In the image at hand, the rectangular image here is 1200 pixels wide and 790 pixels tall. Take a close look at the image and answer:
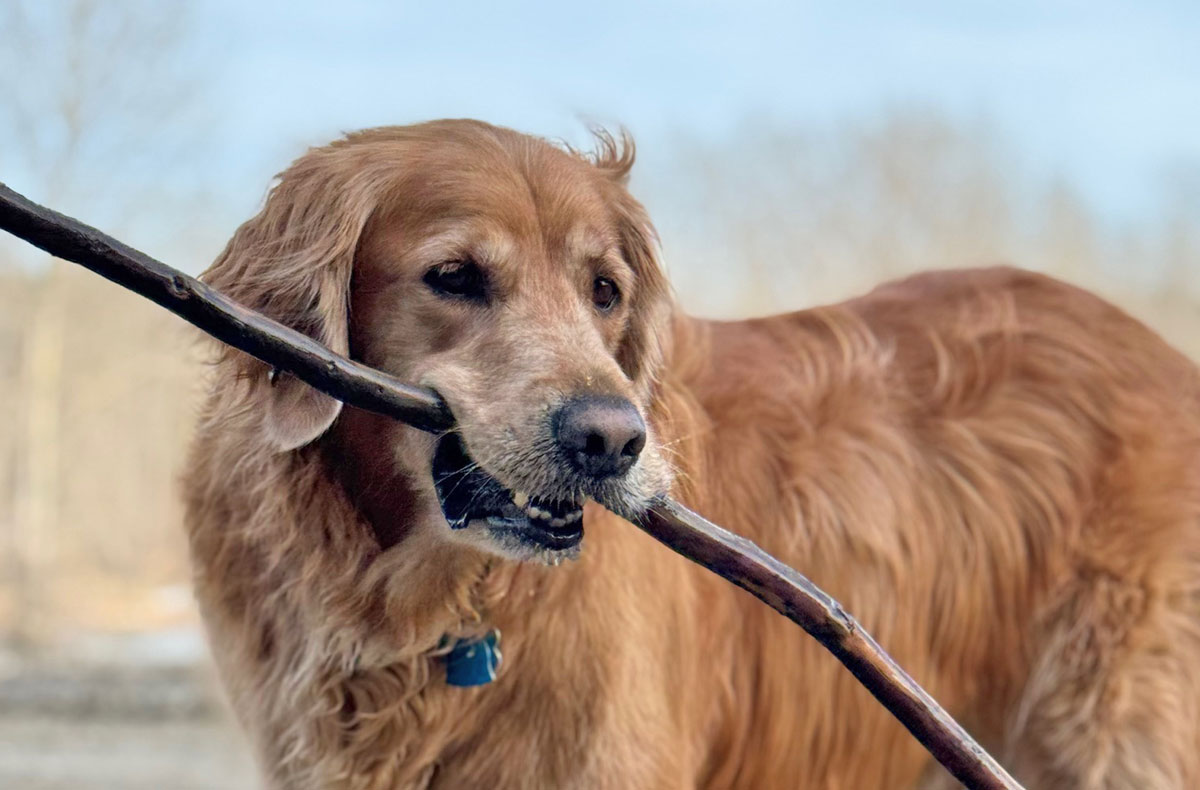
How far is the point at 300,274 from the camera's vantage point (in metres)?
2.88

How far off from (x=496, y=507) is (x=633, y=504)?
0.34 meters

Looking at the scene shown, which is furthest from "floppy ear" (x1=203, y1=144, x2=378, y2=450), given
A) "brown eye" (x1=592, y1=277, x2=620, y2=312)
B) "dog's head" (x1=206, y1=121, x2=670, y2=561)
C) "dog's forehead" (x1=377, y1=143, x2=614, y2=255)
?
"brown eye" (x1=592, y1=277, x2=620, y2=312)

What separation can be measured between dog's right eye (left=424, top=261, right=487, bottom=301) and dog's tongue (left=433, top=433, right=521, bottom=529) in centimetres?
32

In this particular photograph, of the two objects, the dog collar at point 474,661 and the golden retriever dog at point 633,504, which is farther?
the dog collar at point 474,661

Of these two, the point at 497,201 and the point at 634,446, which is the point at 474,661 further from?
the point at 497,201

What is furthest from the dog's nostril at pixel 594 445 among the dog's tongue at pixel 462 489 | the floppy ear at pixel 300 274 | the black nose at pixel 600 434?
the floppy ear at pixel 300 274

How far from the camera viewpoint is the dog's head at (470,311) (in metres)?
2.58

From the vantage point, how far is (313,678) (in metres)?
3.15

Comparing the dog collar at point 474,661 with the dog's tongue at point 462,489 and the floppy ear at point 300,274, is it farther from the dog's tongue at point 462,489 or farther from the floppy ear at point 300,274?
the floppy ear at point 300,274

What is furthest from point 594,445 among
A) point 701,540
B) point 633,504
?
point 701,540

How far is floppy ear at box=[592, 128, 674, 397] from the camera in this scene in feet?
10.9

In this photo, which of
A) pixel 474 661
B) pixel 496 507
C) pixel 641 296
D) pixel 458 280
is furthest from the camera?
pixel 641 296

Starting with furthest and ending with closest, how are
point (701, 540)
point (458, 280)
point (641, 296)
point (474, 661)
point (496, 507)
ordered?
point (641, 296)
point (474, 661)
point (458, 280)
point (496, 507)
point (701, 540)

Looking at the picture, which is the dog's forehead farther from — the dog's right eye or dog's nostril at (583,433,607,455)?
dog's nostril at (583,433,607,455)
